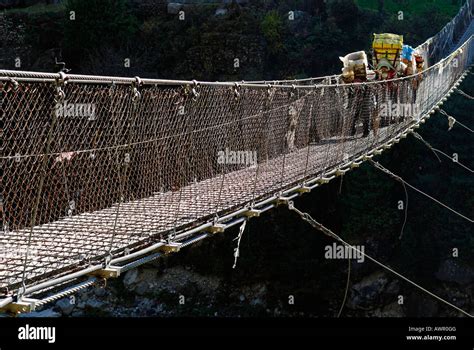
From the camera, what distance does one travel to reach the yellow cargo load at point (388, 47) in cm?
601

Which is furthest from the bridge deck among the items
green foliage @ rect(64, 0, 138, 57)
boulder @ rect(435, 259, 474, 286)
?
green foliage @ rect(64, 0, 138, 57)

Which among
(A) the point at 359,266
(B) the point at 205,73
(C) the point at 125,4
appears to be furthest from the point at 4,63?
(A) the point at 359,266

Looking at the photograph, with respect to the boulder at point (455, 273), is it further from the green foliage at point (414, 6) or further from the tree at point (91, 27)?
the tree at point (91, 27)

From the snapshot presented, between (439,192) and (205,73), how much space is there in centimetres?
501

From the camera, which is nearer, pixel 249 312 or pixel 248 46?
pixel 249 312

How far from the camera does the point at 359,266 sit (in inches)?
472

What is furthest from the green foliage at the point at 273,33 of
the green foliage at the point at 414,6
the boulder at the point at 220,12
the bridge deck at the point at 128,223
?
the bridge deck at the point at 128,223

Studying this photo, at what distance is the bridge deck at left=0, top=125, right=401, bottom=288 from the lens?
2.31 m

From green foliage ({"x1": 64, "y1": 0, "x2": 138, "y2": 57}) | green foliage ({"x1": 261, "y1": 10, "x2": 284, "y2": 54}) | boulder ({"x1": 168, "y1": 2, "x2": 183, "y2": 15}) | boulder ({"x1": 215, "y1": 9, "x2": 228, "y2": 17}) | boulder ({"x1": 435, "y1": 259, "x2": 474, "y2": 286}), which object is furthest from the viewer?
boulder ({"x1": 168, "y1": 2, "x2": 183, "y2": 15})

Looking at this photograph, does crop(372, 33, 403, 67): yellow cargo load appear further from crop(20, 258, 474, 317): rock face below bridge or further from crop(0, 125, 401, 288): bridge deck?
crop(20, 258, 474, 317): rock face below bridge

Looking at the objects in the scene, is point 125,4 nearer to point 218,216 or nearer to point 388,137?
point 388,137

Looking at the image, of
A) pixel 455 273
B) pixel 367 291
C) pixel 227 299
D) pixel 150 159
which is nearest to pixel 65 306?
pixel 227 299

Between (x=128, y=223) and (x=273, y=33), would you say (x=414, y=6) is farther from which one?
(x=128, y=223)

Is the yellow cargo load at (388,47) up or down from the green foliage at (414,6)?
down
